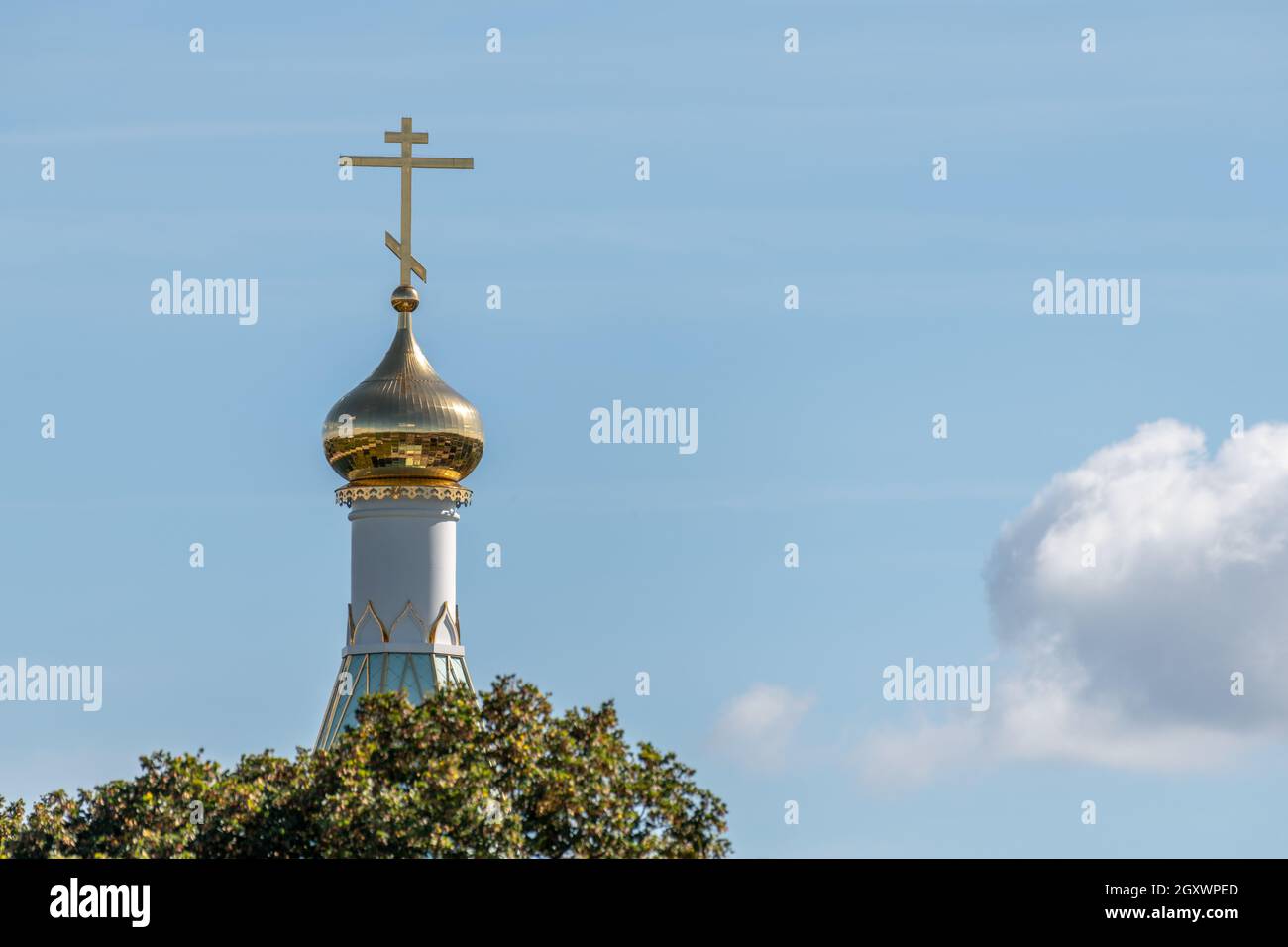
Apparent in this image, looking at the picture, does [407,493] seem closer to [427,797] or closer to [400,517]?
[400,517]

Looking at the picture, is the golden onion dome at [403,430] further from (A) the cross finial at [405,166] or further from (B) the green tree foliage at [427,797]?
(B) the green tree foliage at [427,797]

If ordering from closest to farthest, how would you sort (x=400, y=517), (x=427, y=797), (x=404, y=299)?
(x=427, y=797) → (x=400, y=517) → (x=404, y=299)

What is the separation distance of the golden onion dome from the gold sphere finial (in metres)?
0.87

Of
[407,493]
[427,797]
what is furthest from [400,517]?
[427,797]

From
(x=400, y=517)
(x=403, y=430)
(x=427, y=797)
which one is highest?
(x=403, y=430)

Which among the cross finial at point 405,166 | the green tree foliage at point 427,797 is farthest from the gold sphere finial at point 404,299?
the green tree foliage at point 427,797

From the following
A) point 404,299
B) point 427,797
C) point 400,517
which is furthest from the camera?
point 404,299

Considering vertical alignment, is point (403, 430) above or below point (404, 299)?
below

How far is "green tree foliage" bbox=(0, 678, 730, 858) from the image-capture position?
43.2m

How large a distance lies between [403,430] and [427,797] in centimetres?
1600

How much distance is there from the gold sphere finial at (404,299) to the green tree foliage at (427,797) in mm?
15412

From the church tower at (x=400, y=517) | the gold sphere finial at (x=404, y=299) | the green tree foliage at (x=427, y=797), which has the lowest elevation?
the green tree foliage at (x=427, y=797)

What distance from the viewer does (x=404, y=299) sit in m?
59.6

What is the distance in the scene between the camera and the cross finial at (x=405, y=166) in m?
59.7
